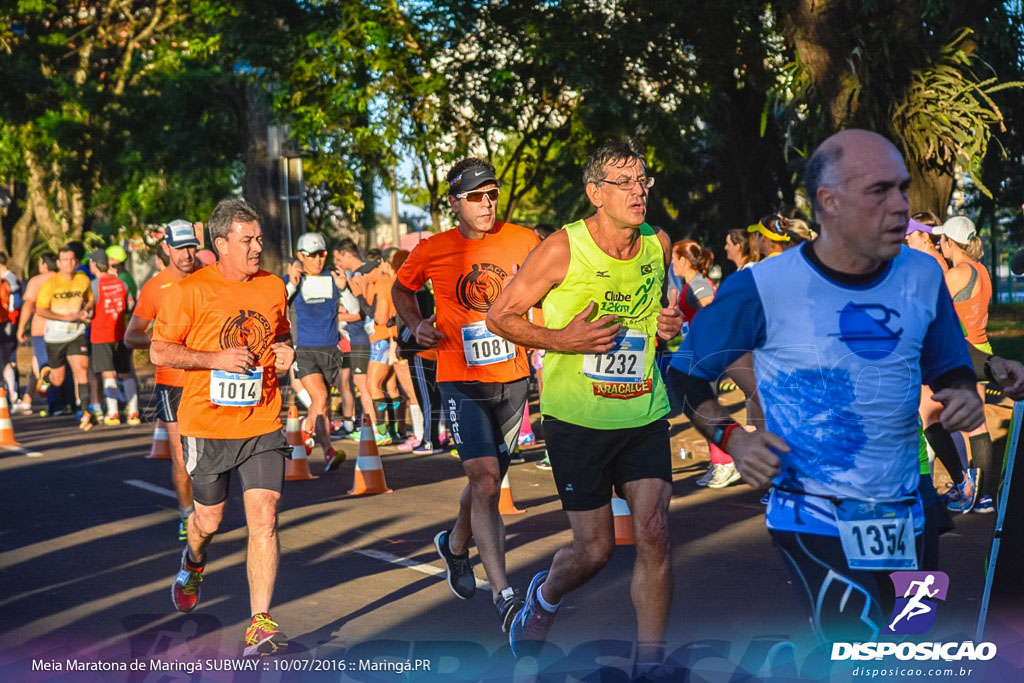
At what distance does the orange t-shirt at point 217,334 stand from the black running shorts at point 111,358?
10.3m

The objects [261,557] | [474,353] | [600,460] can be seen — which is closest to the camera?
[600,460]

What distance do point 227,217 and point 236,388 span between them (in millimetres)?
783

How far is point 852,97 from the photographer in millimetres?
13164

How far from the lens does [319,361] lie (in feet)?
40.3

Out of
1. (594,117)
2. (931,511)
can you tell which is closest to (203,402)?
(931,511)

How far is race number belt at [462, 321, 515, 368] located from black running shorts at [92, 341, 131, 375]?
406 inches

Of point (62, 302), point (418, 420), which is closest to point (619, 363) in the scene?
point (418, 420)

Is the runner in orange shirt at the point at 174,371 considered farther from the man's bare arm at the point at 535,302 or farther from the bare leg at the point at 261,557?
the man's bare arm at the point at 535,302

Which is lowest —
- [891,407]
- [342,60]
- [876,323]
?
[891,407]

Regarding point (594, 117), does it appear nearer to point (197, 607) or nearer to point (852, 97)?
point (852, 97)

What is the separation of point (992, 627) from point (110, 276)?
13.5m

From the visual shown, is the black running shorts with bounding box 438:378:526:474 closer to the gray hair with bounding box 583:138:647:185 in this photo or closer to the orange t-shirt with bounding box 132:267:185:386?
the gray hair with bounding box 583:138:647:185

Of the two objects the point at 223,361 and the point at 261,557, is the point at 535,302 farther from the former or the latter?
the point at 261,557
